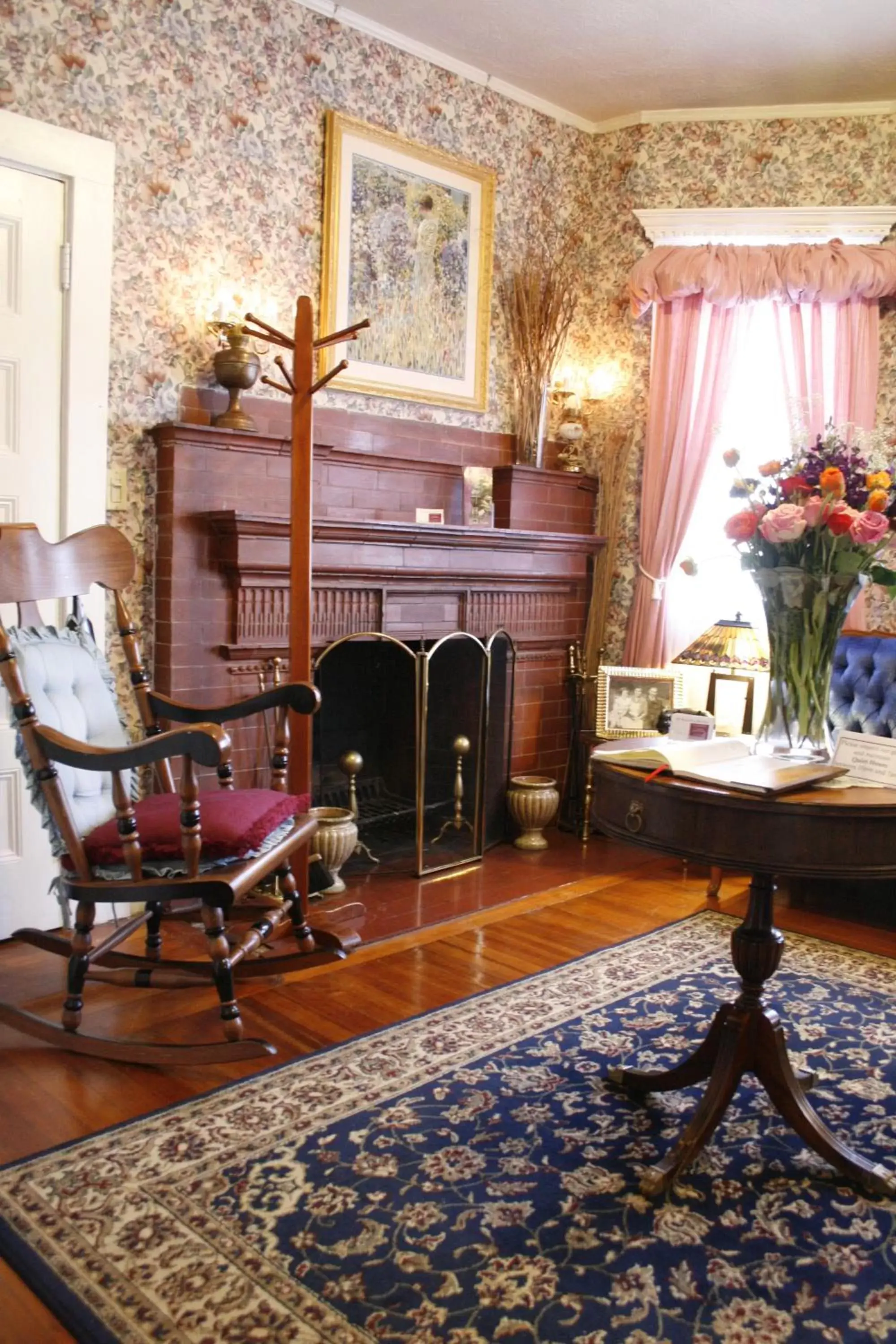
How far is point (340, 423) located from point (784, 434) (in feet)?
5.91

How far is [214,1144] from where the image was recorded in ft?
6.75

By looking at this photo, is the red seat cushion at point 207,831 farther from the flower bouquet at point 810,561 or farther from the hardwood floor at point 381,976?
the flower bouquet at point 810,561

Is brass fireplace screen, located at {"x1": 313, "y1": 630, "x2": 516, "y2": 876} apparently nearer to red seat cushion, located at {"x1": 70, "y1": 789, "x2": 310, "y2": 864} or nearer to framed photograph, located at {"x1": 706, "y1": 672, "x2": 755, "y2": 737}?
framed photograph, located at {"x1": 706, "y1": 672, "x2": 755, "y2": 737}

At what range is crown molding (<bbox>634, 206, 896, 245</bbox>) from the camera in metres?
4.20

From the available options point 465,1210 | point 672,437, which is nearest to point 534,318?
point 672,437

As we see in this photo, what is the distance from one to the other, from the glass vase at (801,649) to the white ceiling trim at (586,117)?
276 centimetres

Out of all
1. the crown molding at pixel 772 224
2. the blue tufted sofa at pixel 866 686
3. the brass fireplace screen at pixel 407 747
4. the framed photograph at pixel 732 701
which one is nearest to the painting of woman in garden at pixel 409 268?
the crown molding at pixel 772 224

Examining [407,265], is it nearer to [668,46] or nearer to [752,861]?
[668,46]

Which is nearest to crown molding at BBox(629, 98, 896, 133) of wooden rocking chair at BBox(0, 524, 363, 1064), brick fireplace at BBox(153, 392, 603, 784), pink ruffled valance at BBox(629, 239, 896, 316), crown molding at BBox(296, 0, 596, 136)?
crown molding at BBox(296, 0, 596, 136)

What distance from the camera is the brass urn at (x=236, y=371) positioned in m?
3.31

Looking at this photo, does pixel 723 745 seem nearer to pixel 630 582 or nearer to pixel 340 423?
pixel 340 423

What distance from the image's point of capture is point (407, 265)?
4051 mm

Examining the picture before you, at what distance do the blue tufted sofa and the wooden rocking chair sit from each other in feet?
6.19

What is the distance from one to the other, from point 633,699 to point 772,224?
1.97 m
